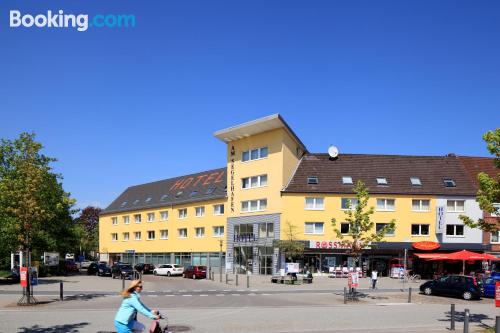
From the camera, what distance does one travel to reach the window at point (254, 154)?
170 feet

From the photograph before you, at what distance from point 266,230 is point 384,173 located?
12.6m

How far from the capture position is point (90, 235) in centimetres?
10231

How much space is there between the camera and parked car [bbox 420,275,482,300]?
27.9m

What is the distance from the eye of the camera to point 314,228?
48875 mm

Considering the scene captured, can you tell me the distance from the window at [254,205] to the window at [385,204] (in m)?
10.5

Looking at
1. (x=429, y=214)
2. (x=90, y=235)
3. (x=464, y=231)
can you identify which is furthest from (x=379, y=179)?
(x=90, y=235)

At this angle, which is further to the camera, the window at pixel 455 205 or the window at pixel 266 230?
the window at pixel 266 230

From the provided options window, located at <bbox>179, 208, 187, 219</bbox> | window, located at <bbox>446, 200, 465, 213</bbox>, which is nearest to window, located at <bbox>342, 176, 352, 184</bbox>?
window, located at <bbox>446, 200, 465, 213</bbox>

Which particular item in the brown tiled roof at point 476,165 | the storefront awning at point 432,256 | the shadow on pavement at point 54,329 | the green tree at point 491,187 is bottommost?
the storefront awning at point 432,256

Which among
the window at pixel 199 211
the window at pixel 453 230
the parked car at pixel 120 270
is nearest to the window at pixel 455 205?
the window at pixel 453 230

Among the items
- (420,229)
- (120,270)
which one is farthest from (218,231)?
(420,229)

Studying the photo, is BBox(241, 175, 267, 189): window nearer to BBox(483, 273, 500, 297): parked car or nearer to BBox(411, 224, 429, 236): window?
BBox(411, 224, 429, 236): window

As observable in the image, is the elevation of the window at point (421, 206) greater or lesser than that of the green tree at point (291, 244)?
greater

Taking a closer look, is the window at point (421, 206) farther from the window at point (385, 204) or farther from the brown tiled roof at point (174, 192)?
the brown tiled roof at point (174, 192)
